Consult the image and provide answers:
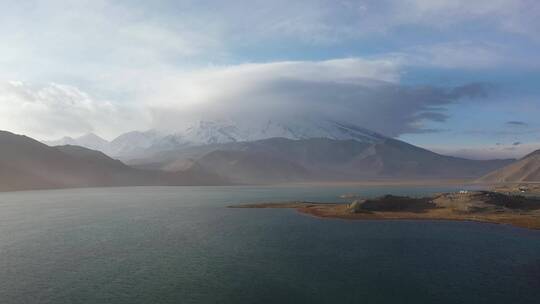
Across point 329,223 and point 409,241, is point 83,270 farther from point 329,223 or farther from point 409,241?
point 329,223

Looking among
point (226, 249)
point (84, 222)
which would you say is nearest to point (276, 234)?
point (226, 249)

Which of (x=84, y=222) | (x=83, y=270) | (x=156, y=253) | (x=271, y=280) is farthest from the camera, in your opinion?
(x=84, y=222)

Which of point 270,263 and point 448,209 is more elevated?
point 448,209

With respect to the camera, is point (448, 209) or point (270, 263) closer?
point (270, 263)

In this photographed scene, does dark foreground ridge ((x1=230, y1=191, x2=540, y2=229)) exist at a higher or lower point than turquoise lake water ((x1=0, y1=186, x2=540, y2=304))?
higher

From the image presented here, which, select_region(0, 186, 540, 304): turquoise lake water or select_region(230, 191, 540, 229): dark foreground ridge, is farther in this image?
select_region(230, 191, 540, 229): dark foreground ridge
